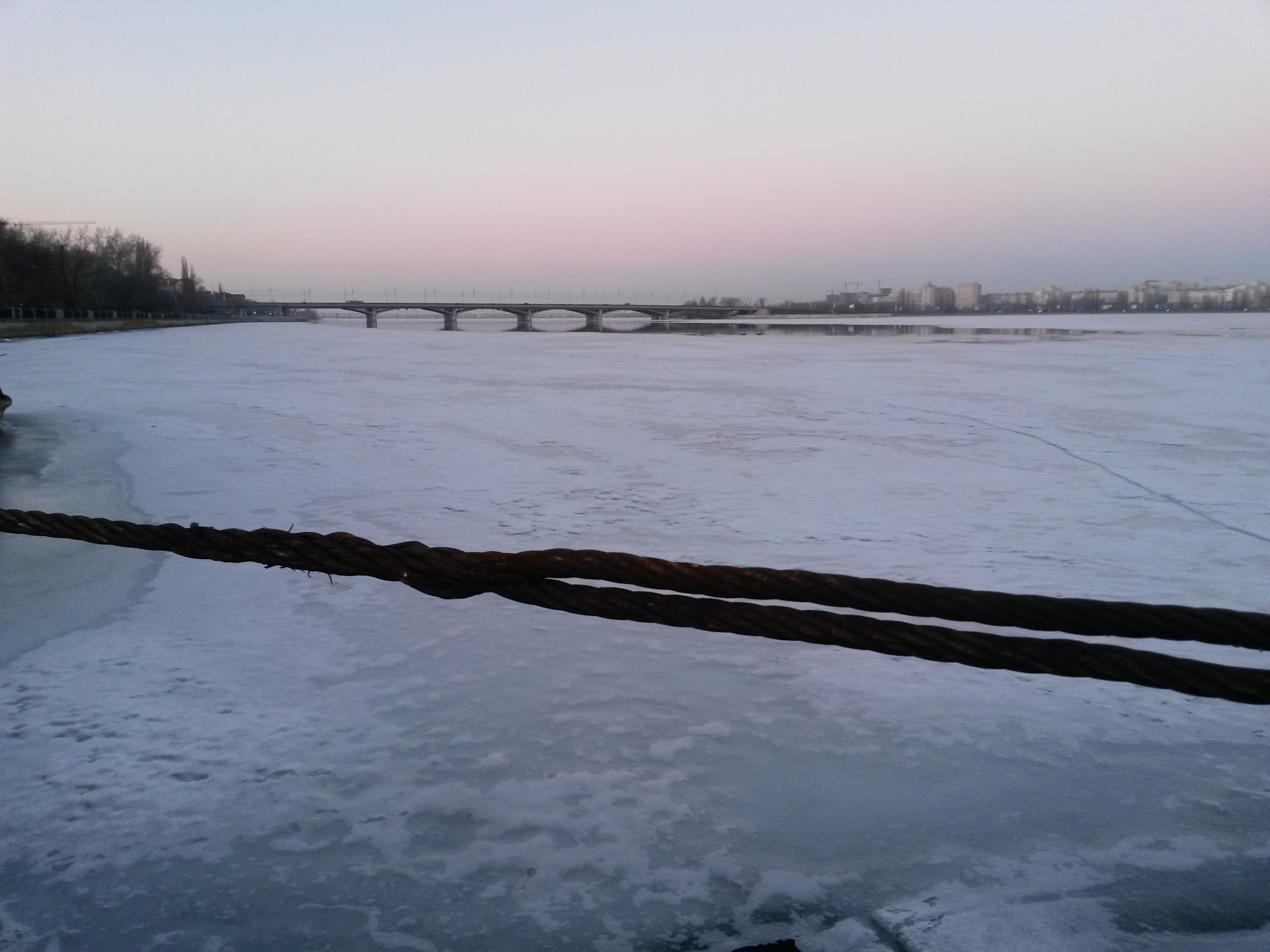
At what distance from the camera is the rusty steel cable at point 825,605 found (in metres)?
0.94

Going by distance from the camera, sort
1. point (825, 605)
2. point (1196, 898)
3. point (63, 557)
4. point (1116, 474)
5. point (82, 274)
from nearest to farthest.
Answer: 1. point (825, 605)
2. point (1196, 898)
3. point (63, 557)
4. point (1116, 474)
5. point (82, 274)

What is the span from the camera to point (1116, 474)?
7.37m

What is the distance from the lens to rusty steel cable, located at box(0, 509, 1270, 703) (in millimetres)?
943

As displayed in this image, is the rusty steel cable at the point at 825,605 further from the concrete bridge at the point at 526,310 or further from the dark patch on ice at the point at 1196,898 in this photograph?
the concrete bridge at the point at 526,310

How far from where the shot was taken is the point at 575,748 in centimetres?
280

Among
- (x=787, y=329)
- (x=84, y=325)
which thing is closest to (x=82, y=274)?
(x=84, y=325)

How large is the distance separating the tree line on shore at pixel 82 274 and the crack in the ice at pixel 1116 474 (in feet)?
189

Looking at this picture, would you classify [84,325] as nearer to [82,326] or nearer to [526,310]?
[82,326]

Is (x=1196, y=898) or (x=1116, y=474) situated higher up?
(x=1116, y=474)

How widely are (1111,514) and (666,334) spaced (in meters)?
57.5

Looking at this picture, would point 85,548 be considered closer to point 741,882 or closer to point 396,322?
point 741,882

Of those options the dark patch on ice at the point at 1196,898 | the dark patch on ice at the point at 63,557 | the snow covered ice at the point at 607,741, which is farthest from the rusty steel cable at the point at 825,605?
the dark patch on ice at the point at 63,557

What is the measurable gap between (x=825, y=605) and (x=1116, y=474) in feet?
24.3

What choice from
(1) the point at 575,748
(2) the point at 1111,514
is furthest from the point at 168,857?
(2) the point at 1111,514
